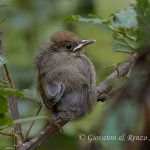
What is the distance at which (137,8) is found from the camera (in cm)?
229

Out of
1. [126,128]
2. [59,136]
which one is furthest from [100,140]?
[59,136]

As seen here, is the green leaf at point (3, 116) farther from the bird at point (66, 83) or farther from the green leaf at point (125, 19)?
the bird at point (66, 83)

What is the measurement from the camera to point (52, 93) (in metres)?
4.03

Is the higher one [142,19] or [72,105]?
[142,19]

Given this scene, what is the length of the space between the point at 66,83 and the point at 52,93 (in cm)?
23

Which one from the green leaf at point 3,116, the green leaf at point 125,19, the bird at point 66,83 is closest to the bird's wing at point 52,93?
the bird at point 66,83

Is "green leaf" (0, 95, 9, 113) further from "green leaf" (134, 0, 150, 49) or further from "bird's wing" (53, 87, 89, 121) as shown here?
"bird's wing" (53, 87, 89, 121)

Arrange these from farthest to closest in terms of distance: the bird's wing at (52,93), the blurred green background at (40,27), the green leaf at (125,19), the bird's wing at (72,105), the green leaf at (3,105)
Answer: the blurred green background at (40,27) < the bird's wing at (52,93) < the bird's wing at (72,105) < the green leaf at (125,19) < the green leaf at (3,105)

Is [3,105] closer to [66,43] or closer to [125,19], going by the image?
[125,19]

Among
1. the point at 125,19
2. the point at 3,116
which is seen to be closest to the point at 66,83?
the point at 125,19

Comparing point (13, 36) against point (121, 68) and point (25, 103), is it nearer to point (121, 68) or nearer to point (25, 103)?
point (25, 103)

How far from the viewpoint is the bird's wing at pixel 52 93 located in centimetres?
401

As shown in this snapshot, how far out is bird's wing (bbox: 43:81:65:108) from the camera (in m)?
4.01

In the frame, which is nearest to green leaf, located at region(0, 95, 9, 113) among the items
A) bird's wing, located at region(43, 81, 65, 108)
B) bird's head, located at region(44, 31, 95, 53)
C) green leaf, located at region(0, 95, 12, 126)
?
green leaf, located at region(0, 95, 12, 126)
